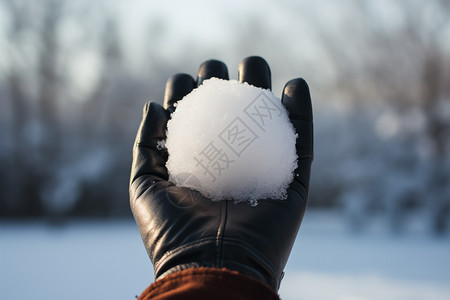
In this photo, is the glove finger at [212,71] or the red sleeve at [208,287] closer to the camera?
the red sleeve at [208,287]

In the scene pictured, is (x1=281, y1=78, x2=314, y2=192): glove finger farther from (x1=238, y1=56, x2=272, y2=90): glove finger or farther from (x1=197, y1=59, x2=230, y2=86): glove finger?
(x1=197, y1=59, x2=230, y2=86): glove finger

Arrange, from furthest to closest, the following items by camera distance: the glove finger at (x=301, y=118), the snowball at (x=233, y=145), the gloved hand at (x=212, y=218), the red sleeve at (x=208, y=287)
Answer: the glove finger at (x=301, y=118)
the snowball at (x=233, y=145)
the gloved hand at (x=212, y=218)
the red sleeve at (x=208, y=287)

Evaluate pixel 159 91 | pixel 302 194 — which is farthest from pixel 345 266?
pixel 159 91

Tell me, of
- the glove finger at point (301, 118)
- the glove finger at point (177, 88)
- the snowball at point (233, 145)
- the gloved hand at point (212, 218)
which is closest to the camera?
the gloved hand at point (212, 218)

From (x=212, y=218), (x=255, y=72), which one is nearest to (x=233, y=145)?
(x=212, y=218)

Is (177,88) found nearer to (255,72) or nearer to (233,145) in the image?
(255,72)

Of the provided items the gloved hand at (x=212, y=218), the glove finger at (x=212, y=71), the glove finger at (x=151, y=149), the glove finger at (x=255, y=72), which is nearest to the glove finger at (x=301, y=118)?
the gloved hand at (x=212, y=218)

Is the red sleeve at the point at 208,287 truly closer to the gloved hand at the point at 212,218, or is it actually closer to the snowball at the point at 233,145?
the gloved hand at the point at 212,218
